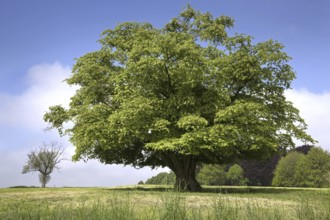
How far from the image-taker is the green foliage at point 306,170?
56059 mm

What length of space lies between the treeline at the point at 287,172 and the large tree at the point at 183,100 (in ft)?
54.9

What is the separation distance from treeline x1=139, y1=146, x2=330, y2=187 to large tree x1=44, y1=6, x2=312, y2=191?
16.7 meters

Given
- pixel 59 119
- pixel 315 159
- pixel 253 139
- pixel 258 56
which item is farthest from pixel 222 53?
pixel 315 159

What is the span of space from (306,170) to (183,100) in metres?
36.2

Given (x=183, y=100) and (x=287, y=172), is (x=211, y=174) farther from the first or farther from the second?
(x=183, y=100)

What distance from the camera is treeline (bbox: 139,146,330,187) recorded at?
185 ft

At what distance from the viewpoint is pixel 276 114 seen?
32219 millimetres

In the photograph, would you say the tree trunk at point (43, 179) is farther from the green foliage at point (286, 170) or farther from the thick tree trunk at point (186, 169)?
the green foliage at point (286, 170)

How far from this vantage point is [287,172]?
63.7 m

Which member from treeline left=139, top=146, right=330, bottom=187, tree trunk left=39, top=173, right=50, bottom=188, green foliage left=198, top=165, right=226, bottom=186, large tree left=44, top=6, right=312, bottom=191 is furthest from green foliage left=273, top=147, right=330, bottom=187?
tree trunk left=39, top=173, right=50, bottom=188

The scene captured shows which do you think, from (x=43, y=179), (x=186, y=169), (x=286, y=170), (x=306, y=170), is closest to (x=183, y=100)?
(x=186, y=169)

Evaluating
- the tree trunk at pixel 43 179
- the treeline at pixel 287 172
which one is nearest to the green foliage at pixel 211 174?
the treeline at pixel 287 172

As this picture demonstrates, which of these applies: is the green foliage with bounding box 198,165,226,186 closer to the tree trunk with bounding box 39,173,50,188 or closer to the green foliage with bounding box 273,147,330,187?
the green foliage with bounding box 273,147,330,187

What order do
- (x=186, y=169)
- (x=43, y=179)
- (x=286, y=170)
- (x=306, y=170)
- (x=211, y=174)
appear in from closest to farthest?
(x=186, y=169) < (x=43, y=179) < (x=306, y=170) < (x=286, y=170) < (x=211, y=174)
